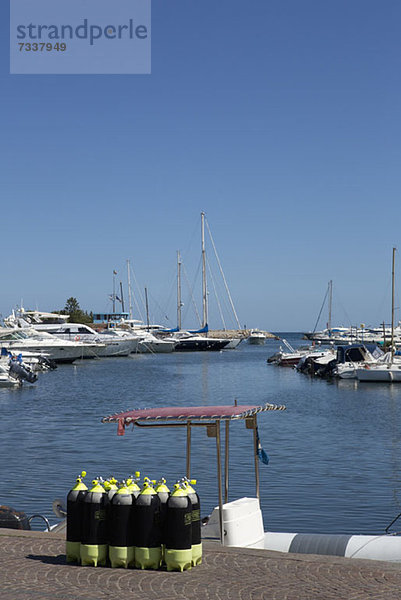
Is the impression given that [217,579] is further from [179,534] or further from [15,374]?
[15,374]

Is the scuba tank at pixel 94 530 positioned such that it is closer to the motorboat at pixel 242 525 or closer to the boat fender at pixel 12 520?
the motorboat at pixel 242 525

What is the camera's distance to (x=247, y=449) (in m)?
27.9

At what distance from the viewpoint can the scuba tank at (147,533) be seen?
9.95 m

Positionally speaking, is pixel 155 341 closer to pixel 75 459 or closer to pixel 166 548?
pixel 75 459

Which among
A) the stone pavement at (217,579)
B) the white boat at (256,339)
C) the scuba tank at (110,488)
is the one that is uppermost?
the scuba tank at (110,488)

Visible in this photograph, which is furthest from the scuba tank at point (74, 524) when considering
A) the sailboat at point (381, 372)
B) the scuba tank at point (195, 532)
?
the sailboat at point (381, 372)

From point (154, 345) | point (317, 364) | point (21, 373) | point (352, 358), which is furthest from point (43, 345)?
point (154, 345)

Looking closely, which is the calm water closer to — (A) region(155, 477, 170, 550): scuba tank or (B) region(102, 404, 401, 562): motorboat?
(B) region(102, 404, 401, 562): motorboat

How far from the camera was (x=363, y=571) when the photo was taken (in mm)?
9750

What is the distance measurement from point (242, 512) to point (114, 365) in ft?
234

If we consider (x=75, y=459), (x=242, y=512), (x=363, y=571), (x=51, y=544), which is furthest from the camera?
(x=75, y=459)

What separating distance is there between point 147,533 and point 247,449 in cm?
1823

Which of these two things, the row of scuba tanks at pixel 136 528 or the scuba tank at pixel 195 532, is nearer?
the row of scuba tanks at pixel 136 528

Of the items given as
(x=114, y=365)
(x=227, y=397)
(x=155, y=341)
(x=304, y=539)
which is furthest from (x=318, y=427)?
(x=155, y=341)
